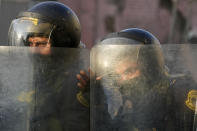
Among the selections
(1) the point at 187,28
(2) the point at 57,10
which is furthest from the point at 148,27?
(2) the point at 57,10

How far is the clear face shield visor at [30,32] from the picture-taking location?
2512 mm

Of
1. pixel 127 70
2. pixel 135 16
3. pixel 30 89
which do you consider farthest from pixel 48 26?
pixel 135 16

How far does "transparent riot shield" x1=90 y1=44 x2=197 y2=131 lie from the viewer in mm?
2002

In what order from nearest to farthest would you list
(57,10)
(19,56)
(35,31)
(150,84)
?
(150,84) → (19,56) → (35,31) → (57,10)

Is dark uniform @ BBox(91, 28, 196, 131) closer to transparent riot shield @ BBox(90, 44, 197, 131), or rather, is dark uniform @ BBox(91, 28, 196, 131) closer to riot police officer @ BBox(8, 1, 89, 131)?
transparent riot shield @ BBox(90, 44, 197, 131)

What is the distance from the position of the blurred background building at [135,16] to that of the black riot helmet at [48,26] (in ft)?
33.9

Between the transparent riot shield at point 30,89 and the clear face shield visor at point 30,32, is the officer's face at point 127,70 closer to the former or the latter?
the transparent riot shield at point 30,89

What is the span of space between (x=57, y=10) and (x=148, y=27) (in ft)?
35.3

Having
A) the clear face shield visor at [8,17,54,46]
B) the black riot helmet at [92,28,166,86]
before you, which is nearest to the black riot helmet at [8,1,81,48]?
the clear face shield visor at [8,17,54,46]

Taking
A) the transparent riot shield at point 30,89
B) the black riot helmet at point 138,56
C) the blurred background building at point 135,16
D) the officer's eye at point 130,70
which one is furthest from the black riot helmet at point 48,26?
the blurred background building at point 135,16

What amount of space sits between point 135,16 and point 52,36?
10.9 meters

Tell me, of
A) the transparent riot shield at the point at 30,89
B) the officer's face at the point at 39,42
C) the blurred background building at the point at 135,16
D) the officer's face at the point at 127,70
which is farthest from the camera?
the blurred background building at the point at 135,16

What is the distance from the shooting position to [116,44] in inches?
83.0

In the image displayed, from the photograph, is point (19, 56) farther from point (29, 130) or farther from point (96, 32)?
point (96, 32)
